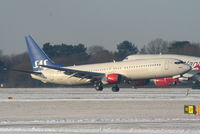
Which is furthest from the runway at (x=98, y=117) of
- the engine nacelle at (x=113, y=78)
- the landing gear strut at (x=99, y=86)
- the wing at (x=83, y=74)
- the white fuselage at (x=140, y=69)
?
the wing at (x=83, y=74)

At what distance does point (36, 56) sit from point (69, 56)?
175ft

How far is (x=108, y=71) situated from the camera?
76250mm

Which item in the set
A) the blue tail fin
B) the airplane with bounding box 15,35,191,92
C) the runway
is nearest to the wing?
the airplane with bounding box 15,35,191,92

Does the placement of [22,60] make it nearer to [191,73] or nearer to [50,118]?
[191,73]

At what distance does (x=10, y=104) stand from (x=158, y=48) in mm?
132298

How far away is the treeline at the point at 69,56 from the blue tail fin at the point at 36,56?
1067 cm

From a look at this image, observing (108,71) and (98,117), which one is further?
(108,71)

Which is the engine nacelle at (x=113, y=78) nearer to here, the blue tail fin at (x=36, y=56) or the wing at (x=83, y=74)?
the wing at (x=83, y=74)

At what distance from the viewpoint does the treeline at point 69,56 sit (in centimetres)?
11444

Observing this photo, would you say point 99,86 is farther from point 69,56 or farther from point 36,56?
point 69,56

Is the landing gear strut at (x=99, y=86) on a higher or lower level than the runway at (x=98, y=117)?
higher

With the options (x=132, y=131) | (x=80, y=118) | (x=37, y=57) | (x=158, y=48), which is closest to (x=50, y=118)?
(x=80, y=118)

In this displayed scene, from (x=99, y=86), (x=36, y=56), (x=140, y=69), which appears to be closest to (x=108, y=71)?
(x=99, y=86)

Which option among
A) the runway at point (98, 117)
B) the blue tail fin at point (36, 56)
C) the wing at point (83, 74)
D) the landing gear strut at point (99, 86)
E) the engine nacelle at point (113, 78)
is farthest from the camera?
the blue tail fin at point (36, 56)
